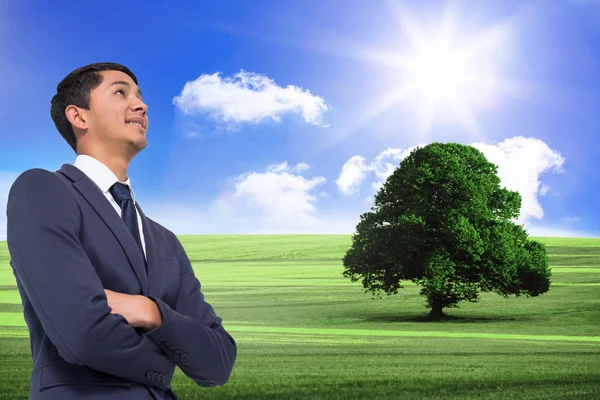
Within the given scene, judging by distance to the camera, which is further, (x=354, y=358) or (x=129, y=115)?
(x=354, y=358)

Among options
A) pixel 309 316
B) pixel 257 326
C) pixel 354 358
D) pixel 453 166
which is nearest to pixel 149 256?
pixel 354 358

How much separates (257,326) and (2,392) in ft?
53.1

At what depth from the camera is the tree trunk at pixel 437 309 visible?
103ft

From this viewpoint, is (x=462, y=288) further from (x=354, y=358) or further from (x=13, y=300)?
(x=13, y=300)

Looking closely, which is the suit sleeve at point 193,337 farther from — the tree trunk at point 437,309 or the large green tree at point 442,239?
the tree trunk at point 437,309

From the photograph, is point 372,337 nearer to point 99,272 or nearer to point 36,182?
point 99,272

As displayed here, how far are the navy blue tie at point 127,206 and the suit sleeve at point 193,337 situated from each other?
295 millimetres

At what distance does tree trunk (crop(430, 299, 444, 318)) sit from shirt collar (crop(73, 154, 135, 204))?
30.1m

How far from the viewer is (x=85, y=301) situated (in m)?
2.04

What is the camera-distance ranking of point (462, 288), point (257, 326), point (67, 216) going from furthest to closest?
point (462, 288), point (257, 326), point (67, 216)

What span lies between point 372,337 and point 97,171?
21.4m

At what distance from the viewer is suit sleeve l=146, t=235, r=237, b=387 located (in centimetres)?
216

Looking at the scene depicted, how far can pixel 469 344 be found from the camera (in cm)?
2072

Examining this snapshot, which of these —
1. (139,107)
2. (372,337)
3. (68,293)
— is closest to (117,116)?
(139,107)
